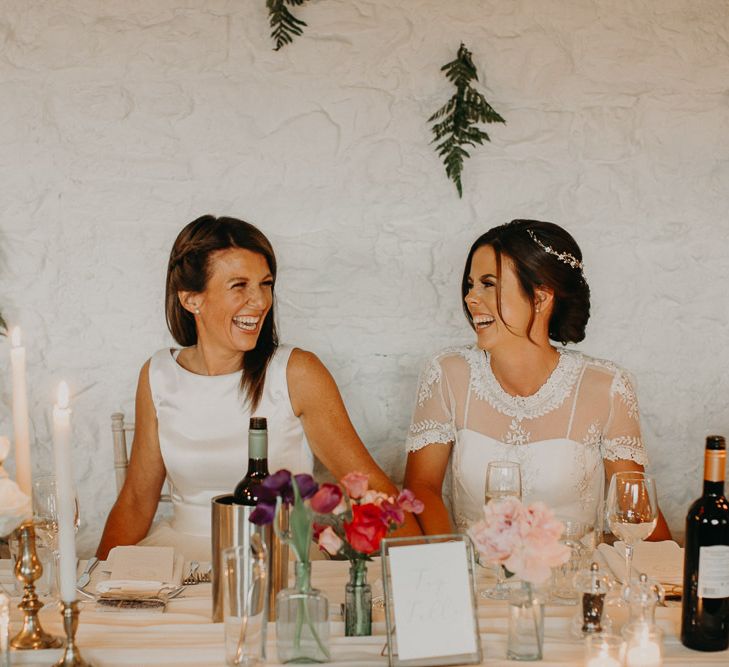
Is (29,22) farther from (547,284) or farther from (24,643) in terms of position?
(24,643)

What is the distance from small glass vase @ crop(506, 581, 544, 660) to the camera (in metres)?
1.31

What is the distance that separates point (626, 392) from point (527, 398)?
11.1 inches

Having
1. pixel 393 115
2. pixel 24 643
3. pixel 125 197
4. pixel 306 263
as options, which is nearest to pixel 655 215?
pixel 393 115

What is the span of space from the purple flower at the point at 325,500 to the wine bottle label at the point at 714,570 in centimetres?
58

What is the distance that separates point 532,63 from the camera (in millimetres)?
2750

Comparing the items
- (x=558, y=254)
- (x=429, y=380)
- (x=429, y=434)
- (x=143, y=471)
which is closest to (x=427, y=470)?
(x=429, y=434)

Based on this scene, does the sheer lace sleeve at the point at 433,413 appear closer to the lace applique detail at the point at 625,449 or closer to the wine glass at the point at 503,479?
the lace applique detail at the point at 625,449

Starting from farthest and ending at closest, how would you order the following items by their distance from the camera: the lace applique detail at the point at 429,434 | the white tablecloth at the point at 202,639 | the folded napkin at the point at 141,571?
1. the lace applique detail at the point at 429,434
2. the folded napkin at the point at 141,571
3. the white tablecloth at the point at 202,639

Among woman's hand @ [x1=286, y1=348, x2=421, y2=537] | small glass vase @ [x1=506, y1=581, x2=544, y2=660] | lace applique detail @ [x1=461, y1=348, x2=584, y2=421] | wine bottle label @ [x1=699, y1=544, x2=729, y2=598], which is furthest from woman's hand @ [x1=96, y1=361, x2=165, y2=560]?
wine bottle label @ [x1=699, y1=544, x2=729, y2=598]

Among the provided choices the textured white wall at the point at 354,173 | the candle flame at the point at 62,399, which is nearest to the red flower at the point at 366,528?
the candle flame at the point at 62,399

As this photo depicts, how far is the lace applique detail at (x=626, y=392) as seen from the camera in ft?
7.87

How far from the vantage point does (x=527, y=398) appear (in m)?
2.43

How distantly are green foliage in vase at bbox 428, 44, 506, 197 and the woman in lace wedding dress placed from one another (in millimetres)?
370

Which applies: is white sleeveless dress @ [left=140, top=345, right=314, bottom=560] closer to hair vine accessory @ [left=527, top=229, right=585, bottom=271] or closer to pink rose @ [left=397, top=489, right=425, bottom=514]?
hair vine accessory @ [left=527, top=229, right=585, bottom=271]
